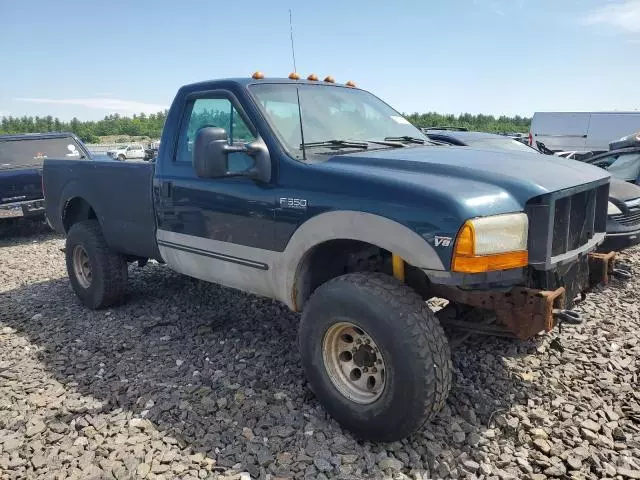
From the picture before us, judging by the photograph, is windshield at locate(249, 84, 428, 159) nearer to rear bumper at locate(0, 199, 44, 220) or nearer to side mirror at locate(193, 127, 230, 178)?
side mirror at locate(193, 127, 230, 178)

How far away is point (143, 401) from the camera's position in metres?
3.39

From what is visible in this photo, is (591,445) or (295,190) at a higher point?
(295,190)

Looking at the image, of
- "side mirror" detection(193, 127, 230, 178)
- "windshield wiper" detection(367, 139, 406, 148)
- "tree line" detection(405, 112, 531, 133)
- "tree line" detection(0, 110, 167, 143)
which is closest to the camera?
"side mirror" detection(193, 127, 230, 178)

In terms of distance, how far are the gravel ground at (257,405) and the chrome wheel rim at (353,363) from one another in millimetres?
267

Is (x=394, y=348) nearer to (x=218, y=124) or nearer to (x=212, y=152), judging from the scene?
(x=212, y=152)

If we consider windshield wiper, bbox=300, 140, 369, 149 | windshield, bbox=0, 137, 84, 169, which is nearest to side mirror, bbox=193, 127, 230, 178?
windshield wiper, bbox=300, 140, 369, 149

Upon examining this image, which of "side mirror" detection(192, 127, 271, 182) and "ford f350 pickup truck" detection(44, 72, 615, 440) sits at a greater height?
"side mirror" detection(192, 127, 271, 182)

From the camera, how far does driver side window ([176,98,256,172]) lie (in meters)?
3.55

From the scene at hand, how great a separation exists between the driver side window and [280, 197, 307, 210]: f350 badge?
0.41 meters

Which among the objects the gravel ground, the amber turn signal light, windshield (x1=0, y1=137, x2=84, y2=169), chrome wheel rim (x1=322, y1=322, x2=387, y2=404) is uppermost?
windshield (x1=0, y1=137, x2=84, y2=169)

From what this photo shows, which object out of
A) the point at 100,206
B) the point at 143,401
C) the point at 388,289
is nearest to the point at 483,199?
the point at 388,289

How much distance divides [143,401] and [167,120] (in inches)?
85.2

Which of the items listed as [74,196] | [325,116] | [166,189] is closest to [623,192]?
[325,116]

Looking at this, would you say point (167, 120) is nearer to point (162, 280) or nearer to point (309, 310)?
→ point (309, 310)
